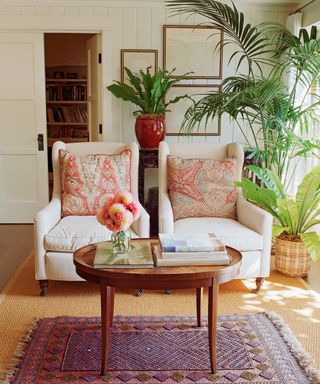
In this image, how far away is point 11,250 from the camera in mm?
4352

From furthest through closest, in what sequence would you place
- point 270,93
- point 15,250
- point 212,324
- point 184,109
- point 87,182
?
point 184,109, point 15,250, point 270,93, point 87,182, point 212,324

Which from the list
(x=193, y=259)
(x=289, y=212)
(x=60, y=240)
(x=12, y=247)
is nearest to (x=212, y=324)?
(x=193, y=259)

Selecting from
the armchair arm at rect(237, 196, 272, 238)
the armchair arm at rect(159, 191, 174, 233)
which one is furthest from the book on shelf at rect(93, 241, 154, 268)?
the armchair arm at rect(237, 196, 272, 238)

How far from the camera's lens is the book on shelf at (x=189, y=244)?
2.35m

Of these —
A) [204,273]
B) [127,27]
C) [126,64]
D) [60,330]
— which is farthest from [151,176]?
[204,273]

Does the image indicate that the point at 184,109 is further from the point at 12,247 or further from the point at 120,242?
the point at 120,242

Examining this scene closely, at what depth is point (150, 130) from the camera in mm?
4559

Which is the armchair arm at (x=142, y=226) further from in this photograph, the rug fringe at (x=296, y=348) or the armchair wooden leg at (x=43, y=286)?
the rug fringe at (x=296, y=348)

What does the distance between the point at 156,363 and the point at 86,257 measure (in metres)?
0.63

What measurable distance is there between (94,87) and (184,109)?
1.04m

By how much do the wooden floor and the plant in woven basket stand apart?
0.19 m

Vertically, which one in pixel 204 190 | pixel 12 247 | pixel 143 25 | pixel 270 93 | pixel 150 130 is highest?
pixel 143 25

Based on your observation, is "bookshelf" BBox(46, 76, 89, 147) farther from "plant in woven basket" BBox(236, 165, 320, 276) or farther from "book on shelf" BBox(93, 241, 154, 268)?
"book on shelf" BBox(93, 241, 154, 268)

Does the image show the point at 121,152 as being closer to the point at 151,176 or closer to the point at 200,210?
the point at 200,210
